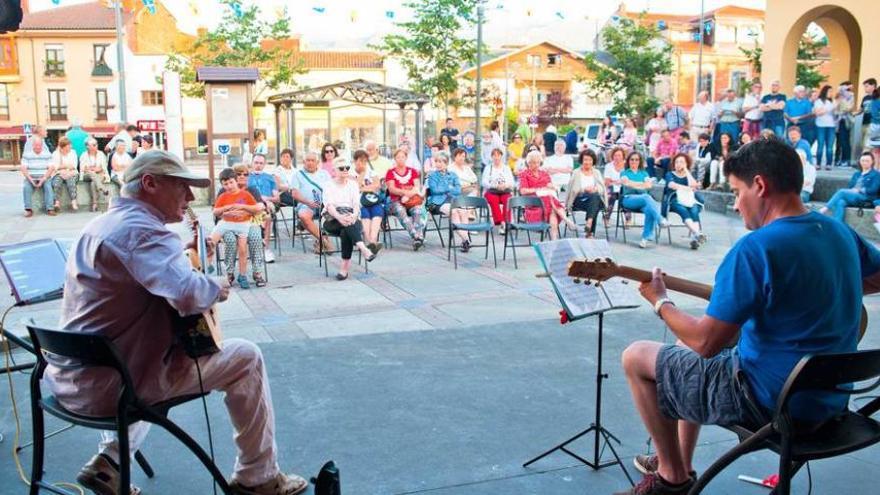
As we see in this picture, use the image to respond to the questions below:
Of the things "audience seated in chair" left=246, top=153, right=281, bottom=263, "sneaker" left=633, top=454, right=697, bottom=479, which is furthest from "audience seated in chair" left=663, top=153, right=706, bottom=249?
"sneaker" left=633, top=454, right=697, bottom=479

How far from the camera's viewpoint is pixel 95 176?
49.1 feet

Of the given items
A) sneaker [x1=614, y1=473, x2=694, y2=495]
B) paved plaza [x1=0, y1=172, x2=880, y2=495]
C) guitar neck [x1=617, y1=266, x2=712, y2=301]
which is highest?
guitar neck [x1=617, y1=266, x2=712, y2=301]

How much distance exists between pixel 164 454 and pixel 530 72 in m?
58.9

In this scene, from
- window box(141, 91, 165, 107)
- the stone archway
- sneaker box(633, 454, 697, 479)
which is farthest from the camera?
window box(141, 91, 165, 107)

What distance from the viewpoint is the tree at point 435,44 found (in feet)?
104

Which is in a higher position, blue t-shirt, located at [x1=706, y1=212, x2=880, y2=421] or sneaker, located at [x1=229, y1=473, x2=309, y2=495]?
blue t-shirt, located at [x1=706, y1=212, x2=880, y2=421]

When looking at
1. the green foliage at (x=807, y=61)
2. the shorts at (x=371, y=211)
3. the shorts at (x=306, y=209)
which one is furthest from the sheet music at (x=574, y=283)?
the green foliage at (x=807, y=61)

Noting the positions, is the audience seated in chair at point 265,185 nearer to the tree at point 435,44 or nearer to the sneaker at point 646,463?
the sneaker at point 646,463

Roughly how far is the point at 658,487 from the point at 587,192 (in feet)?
27.8

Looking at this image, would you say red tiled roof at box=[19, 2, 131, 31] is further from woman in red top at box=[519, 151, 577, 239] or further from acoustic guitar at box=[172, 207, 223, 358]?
acoustic guitar at box=[172, 207, 223, 358]

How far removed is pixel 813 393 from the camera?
2.91m

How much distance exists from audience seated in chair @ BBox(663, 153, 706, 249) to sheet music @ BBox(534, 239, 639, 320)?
7.98m

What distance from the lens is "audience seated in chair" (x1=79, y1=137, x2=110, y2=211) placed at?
15.0 meters

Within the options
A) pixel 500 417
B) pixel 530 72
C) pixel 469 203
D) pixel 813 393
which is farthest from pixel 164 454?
pixel 530 72
